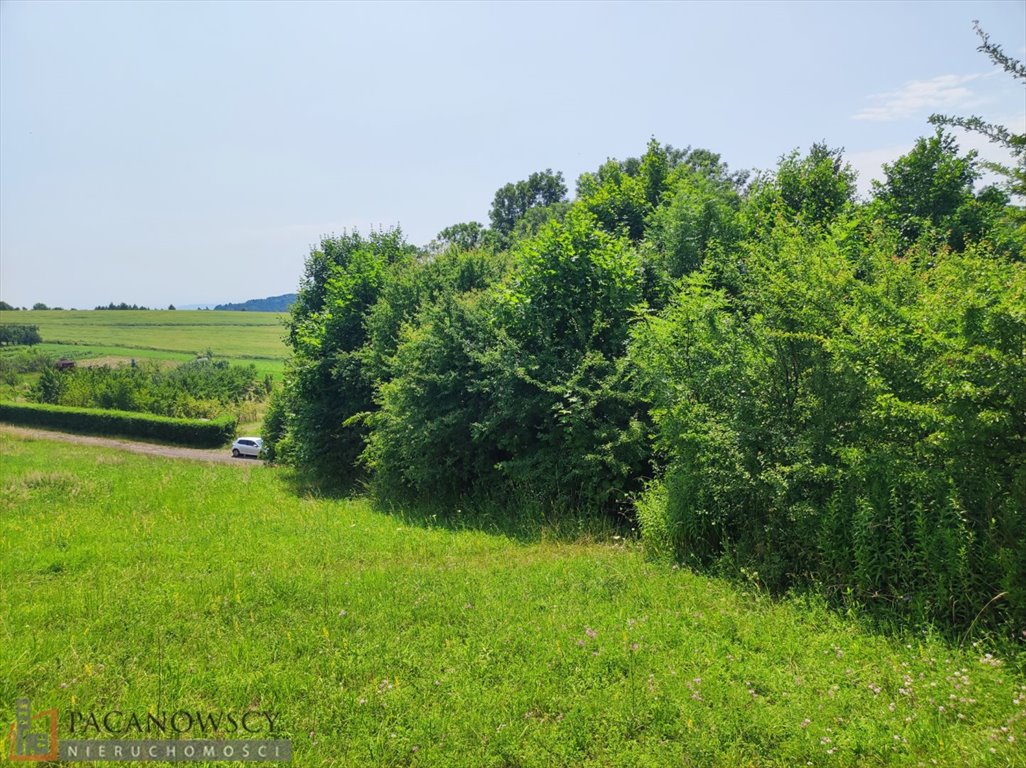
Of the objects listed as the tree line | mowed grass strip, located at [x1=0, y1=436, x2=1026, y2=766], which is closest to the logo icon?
mowed grass strip, located at [x1=0, y1=436, x2=1026, y2=766]

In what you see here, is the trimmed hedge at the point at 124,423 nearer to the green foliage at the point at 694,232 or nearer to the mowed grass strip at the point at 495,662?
the mowed grass strip at the point at 495,662

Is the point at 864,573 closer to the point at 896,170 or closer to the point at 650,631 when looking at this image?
the point at 650,631

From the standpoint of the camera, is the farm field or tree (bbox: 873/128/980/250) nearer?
tree (bbox: 873/128/980/250)

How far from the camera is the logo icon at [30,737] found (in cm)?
332

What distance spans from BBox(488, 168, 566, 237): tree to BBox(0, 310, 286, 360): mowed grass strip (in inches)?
1388

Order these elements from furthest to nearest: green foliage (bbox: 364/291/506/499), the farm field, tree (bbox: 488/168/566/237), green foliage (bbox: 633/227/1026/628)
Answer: the farm field → tree (bbox: 488/168/566/237) → green foliage (bbox: 364/291/506/499) → green foliage (bbox: 633/227/1026/628)

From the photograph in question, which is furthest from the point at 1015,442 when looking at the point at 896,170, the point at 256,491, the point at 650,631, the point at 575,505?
the point at 896,170

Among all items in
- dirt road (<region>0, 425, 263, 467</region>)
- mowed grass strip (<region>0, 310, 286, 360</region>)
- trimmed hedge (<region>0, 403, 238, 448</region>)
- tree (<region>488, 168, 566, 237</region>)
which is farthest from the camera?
mowed grass strip (<region>0, 310, 286, 360</region>)

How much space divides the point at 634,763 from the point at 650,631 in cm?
153

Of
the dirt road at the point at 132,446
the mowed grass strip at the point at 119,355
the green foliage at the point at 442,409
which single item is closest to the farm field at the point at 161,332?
the mowed grass strip at the point at 119,355

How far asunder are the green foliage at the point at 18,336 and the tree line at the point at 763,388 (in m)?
91.4

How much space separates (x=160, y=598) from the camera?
18.2 ft

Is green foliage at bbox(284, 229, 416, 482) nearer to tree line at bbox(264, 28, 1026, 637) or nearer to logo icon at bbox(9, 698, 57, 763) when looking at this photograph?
tree line at bbox(264, 28, 1026, 637)

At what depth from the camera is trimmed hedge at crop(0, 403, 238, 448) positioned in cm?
3572
